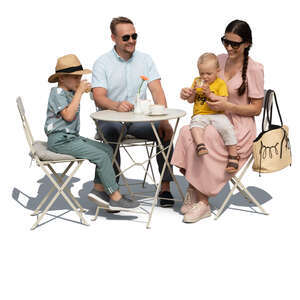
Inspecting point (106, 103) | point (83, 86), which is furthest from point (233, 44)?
point (83, 86)

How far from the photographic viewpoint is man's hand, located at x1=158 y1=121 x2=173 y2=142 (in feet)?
21.3

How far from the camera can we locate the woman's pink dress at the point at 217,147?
19.6 feet

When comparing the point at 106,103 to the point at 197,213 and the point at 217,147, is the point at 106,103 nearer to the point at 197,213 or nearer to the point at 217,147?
the point at 217,147

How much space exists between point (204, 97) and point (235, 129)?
0.43 metres

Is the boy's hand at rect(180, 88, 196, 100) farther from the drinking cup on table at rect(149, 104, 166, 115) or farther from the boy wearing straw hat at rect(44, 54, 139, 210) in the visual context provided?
the boy wearing straw hat at rect(44, 54, 139, 210)

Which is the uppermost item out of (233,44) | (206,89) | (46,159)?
(233,44)

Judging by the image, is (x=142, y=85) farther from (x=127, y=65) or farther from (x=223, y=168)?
(x=223, y=168)

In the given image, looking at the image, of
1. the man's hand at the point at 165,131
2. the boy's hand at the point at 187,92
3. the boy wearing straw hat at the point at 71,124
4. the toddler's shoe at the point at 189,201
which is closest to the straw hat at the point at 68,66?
the boy wearing straw hat at the point at 71,124

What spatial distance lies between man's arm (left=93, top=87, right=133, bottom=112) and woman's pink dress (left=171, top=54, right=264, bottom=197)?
0.59m

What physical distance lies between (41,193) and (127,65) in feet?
5.37

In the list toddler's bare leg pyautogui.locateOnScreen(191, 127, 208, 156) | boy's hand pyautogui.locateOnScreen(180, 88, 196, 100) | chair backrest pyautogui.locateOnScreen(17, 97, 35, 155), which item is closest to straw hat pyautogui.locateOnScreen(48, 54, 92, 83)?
chair backrest pyautogui.locateOnScreen(17, 97, 35, 155)

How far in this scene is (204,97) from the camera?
606cm

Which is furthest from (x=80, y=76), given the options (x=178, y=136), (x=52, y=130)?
(x=178, y=136)

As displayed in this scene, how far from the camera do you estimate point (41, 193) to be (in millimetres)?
6887
